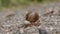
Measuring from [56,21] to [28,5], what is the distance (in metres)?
3.35

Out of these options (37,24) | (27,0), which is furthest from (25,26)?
(27,0)

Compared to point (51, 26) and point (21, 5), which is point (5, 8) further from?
point (51, 26)

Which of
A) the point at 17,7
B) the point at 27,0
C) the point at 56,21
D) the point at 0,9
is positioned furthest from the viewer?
the point at 27,0

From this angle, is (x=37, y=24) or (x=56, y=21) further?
(x=56, y=21)

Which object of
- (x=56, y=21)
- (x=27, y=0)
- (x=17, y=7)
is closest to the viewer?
(x=56, y=21)

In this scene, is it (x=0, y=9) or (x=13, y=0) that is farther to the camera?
(x=13, y=0)

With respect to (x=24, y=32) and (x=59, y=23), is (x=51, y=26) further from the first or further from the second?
(x=24, y=32)

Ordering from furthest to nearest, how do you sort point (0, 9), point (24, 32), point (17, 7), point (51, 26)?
1. point (17, 7)
2. point (0, 9)
3. point (51, 26)
4. point (24, 32)

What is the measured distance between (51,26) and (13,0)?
12.1 ft

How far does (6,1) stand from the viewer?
7090 mm

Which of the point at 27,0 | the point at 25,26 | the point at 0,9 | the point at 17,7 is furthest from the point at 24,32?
the point at 27,0

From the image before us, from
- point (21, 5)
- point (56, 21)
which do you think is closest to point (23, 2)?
point (21, 5)

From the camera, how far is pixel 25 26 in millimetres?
3553

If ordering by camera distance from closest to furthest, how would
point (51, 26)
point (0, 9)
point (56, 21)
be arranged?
point (51, 26) < point (56, 21) < point (0, 9)
